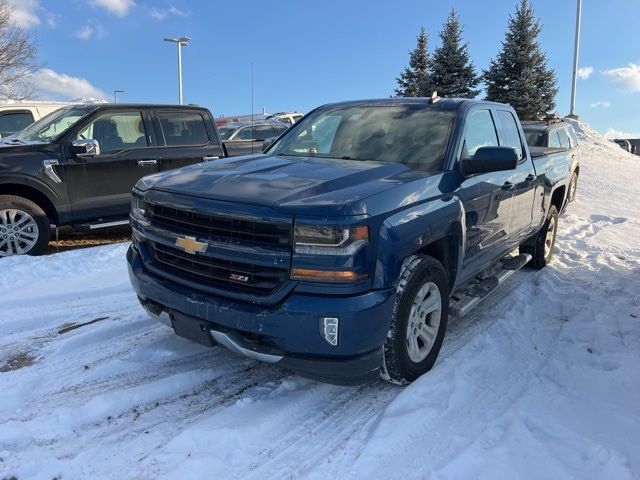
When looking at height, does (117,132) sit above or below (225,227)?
above

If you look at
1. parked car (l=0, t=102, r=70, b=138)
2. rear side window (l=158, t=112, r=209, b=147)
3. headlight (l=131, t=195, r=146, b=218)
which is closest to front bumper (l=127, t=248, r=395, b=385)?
headlight (l=131, t=195, r=146, b=218)

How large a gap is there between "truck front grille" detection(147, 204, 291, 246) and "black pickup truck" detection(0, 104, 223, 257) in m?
3.75

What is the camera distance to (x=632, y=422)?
3.01m

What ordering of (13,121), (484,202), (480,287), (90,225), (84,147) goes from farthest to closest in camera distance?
1. (13,121)
2. (90,225)
3. (84,147)
4. (480,287)
5. (484,202)

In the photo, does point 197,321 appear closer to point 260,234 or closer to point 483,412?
point 260,234

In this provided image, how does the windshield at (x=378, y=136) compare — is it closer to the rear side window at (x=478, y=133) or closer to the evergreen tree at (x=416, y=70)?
the rear side window at (x=478, y=133)

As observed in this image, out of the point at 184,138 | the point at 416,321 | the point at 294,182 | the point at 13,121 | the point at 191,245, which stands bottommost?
the point at 416,321

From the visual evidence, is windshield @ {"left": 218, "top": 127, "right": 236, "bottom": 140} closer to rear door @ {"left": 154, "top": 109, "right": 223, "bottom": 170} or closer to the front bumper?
rear door @ {"left": 154, "top": 109, "right": 223, "bottom": 170}

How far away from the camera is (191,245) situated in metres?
3.04

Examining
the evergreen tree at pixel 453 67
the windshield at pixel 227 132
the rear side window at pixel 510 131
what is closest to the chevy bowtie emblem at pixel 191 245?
the rear side window at pixel 510 131

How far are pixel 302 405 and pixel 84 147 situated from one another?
15.2 ft

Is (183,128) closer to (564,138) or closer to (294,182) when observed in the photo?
(294,182)

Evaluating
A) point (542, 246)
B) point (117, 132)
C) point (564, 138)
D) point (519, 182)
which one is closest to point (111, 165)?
point (117, 132)

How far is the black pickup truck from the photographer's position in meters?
6.07
